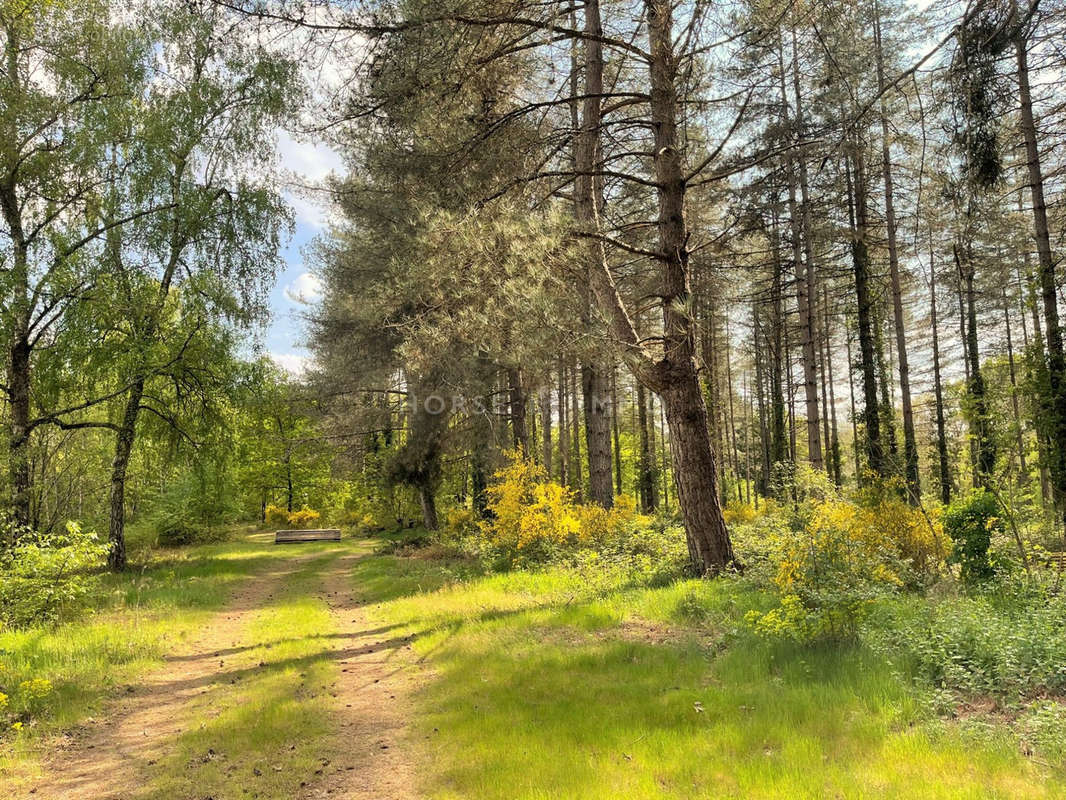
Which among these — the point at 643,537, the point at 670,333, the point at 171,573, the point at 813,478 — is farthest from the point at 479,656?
the point at 171,573

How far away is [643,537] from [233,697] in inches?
286

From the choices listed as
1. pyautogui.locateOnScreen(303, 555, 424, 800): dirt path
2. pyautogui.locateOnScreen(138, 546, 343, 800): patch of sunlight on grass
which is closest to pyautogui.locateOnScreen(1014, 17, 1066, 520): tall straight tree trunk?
pyautogui.locateOnScreen(303, 555, 424, 800): dirt path

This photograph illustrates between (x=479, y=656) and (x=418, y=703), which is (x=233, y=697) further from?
(x=479, y=656)

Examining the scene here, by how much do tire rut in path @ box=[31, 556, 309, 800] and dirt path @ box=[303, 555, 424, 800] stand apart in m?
1.27

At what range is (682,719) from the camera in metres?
4.14

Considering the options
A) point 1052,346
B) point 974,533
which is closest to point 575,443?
point 1052,346

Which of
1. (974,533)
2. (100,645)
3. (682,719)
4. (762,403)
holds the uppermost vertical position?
(762,403)

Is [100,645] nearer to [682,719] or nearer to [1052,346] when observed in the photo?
[682,719]

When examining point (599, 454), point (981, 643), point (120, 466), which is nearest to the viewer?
point (981, 643)

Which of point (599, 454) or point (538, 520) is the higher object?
point (599, 454)

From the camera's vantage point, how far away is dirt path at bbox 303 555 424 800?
150 inches

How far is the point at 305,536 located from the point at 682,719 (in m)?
24.3

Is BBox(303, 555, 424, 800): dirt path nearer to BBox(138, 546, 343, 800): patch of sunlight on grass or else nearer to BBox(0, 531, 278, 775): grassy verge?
BBox(138, 546, 343, 800): patch of sunlight on grass

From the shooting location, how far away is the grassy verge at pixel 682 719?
3111 millimetres
